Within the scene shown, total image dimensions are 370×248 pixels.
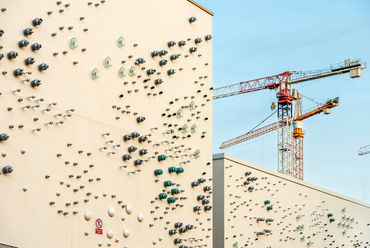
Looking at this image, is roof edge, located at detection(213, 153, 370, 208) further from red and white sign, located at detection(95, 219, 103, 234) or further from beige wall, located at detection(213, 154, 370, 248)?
red and white sign, located at detection(95, 219, 103, 234)

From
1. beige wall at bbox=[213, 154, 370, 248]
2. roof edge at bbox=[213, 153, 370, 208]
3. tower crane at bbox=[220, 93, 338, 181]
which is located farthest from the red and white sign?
tower crane at bbox=[220, 93, 338, 181]

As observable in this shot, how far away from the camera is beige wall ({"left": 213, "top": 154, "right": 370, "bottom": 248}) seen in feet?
85.7

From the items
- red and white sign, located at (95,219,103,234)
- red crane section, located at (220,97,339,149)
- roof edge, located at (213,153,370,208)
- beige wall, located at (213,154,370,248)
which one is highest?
red crane section, located at (220,97,339,149)

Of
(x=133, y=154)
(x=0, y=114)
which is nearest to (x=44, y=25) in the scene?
(x=0, y=114)

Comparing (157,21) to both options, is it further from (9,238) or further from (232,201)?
(9,238)

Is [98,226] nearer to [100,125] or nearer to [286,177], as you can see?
[100,125]

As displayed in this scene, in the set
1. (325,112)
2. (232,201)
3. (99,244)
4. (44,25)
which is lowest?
(99,244)

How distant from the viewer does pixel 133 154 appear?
68.1 ft

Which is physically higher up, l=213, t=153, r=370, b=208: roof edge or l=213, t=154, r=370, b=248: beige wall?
l=213, t=153, r=370, b=208: roof edge

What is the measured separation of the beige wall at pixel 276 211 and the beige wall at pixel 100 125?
7.81 feet

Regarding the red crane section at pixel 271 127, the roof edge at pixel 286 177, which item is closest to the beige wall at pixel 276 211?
the roof edge at pixel 286 177

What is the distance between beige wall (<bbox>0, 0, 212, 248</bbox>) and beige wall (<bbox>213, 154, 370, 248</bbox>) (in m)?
2.38

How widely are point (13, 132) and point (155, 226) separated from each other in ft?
21.1

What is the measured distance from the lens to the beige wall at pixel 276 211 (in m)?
26.1
